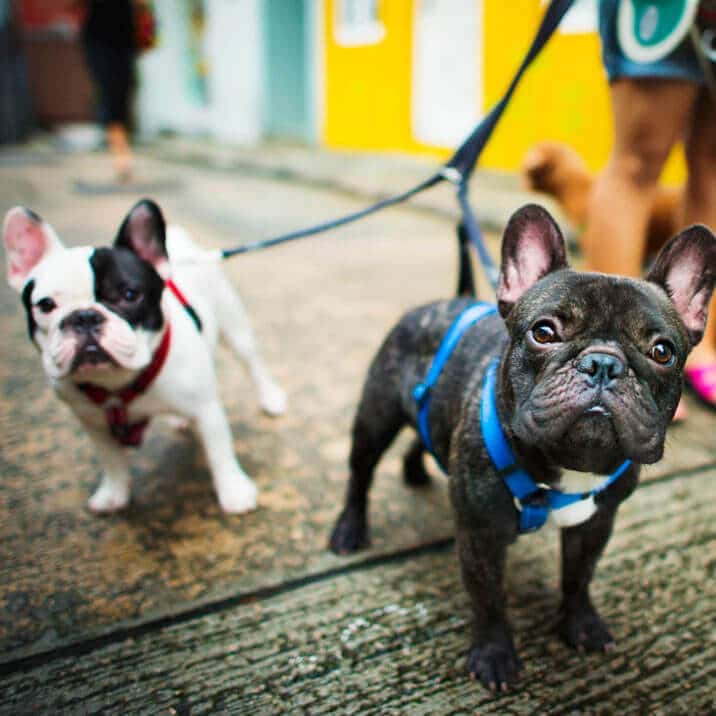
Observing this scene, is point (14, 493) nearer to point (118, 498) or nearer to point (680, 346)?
point (118, 498)

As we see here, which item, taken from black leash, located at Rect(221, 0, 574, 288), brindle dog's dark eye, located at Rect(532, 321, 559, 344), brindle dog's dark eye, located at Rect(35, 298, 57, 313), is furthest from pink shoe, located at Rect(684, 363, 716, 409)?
brindle dog's dark eye, located at Rect(35, 298, 57, 313)

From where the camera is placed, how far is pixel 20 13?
63.4 feet

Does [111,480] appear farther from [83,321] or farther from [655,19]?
[655,19]

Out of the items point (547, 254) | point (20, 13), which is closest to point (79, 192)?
point (547, 254)

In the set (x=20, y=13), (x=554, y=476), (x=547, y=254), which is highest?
(x=20, y=13)

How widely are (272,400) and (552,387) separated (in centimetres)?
183

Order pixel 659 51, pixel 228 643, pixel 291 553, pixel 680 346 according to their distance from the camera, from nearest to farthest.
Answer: pixel 680 346 → pixel 228 643 → pixel 291 553 → pixel 659 51

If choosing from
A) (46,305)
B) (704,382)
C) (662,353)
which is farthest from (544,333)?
(704,382)

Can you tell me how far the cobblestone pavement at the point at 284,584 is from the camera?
1.62 meters

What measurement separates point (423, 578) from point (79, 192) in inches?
307

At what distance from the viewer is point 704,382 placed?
9.66 feet

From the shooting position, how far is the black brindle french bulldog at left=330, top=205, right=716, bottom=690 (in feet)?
4.27

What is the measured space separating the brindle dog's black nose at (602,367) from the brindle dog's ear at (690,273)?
339 mm

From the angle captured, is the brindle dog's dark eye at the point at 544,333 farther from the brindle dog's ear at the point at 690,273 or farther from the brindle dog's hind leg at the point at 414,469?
the brindle dog's hind leg at the point at 414,469
